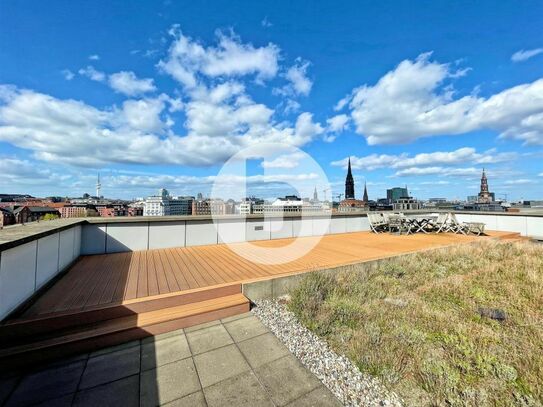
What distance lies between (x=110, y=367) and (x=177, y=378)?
2.19 ft

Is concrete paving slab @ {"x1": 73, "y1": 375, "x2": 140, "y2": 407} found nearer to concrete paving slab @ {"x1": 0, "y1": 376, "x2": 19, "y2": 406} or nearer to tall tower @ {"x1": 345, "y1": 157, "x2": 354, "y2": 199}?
concrete paving slab @ {"x1": 0, "y1": 376, "x2": 19, "y2": 406}

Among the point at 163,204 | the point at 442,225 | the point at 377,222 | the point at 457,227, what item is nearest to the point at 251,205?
the point at 377,222

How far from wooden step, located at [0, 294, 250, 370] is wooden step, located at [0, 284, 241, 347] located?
5 centimetres

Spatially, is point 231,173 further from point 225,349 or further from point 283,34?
point 283,34

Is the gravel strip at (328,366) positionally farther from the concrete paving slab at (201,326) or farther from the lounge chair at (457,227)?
the lounge chair at (457,227)

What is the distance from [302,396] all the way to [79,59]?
515 inches

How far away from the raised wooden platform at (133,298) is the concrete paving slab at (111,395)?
0.63m

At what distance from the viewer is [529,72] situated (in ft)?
39.8

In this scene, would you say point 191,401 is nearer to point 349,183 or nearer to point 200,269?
point 200,269

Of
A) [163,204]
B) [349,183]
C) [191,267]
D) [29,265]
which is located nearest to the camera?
[29,265]

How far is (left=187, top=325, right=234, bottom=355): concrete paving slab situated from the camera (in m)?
2.28

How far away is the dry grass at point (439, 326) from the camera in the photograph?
5.63ft


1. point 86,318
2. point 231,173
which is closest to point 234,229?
point 231,173

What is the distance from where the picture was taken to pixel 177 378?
72.8 inches
